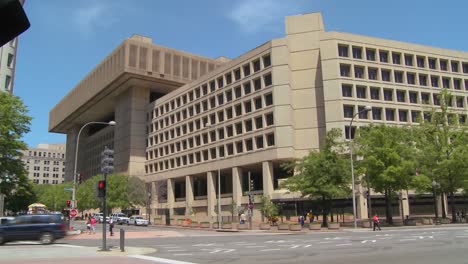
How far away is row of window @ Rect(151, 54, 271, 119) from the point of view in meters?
69.0

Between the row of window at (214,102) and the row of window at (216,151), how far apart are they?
554 centimetres

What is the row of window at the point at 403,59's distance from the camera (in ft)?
214

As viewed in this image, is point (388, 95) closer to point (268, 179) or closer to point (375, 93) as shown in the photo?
point (375, 93)

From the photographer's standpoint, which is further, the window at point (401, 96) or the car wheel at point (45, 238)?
the window at point (401, 96)

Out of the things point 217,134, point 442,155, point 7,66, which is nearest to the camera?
point 442,155

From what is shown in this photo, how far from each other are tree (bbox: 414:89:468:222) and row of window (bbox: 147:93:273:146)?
2413 centimetres

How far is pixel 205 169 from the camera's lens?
77000mm

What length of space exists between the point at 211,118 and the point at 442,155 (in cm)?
4221

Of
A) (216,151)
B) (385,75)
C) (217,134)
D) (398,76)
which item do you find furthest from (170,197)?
(398,76)

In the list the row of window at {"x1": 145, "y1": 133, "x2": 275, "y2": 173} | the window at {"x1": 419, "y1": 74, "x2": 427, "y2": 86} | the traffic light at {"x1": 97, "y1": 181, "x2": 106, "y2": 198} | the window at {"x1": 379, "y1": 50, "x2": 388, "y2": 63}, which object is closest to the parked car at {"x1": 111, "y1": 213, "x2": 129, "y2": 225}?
the row of window at {"x1": 145, "y1": 133, "x2": 275, "y2": 173}

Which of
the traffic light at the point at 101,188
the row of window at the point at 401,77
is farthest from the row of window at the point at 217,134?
the traffic light at the point at 101,188

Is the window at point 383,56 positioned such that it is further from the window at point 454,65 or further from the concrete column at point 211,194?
the concrete column at point 211,194

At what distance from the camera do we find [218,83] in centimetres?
7794

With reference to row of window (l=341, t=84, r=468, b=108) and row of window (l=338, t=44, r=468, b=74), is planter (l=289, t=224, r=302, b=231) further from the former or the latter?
row of window (l=338, t=44, r=468, b=74)
